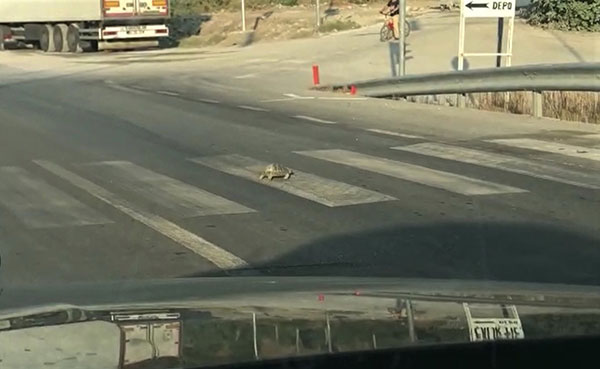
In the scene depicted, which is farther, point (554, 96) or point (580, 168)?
point (554, 96)

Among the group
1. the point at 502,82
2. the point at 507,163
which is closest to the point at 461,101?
the point at 502,82

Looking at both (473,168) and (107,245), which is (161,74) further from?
(107,245)

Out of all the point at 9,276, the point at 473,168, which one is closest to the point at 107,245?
the point at 9,276

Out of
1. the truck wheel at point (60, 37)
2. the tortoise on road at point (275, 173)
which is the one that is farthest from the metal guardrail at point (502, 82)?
the truck wheel at point (60, 37)

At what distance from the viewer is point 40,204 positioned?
898 centimetres

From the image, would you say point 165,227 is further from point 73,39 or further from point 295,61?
point 73,39

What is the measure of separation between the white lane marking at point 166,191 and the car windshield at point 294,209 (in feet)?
0.13

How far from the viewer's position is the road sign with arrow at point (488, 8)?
19547 millimetres

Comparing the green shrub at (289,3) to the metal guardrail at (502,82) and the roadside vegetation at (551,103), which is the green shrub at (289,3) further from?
the roadside vegetation at (551,103)

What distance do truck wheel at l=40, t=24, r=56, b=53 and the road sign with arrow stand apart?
87.5 feet

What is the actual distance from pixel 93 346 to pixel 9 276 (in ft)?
13.2

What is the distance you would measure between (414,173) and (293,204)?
1956 millimetres

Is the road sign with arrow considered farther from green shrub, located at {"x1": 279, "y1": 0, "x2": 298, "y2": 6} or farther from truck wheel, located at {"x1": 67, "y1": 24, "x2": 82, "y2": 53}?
green shrub, located at {"x1": 279, "y1": 0, "x2": 298, "y2": 6}

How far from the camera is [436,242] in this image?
7523 millimetres
